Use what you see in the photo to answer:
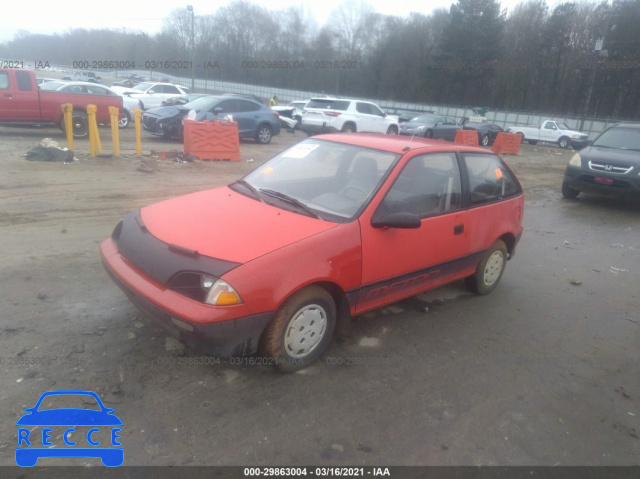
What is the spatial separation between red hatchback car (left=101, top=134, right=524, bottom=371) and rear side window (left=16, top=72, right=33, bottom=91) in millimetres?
12114

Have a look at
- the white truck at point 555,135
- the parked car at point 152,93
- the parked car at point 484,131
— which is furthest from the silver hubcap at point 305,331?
the white truck at point 555,135

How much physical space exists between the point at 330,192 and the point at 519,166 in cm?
1526

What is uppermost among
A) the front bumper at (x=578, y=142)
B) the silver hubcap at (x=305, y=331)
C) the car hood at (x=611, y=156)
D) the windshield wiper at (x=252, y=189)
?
the windshield wiper at (x=252, y=189)

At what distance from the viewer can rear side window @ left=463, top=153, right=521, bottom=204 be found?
454 centimetres

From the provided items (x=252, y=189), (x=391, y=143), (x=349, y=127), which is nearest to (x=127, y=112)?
(x=349, y=127)

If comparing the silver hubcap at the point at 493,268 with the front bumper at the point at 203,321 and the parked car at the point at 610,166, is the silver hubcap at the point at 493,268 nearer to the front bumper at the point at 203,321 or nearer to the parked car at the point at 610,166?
the front bumper at the point at 203,321

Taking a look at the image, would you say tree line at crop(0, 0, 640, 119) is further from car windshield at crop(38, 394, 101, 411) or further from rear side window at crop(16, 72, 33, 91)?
car windshield at crop(38, 394, 101, 411)

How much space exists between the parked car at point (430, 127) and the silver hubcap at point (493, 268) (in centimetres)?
1842

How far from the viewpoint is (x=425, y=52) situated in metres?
55.8

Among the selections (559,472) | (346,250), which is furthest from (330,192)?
(559,472)

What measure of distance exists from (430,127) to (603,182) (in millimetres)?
14423

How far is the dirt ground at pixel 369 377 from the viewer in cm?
271

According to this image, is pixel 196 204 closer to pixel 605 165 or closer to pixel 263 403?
pixel 263 403

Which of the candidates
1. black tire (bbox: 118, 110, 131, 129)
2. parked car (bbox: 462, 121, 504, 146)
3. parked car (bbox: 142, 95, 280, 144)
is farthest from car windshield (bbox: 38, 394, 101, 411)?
parked car (bbox: 462, 121, 504, 146)
